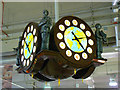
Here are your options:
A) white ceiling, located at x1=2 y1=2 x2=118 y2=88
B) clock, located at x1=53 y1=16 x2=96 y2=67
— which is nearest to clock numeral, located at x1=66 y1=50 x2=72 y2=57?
clock, located at x1=53 y1=16 x2=96 y2=67

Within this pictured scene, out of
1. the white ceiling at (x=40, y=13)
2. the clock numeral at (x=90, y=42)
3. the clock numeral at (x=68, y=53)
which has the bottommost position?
the clock numeral at (x=68, y=53)

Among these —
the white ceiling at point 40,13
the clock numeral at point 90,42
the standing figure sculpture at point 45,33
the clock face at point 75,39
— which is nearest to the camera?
the standing figure sculpture at point 45,33

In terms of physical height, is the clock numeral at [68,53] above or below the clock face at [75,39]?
below

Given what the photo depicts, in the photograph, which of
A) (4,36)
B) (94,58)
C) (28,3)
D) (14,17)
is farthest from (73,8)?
(94,58)

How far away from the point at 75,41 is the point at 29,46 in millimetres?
454

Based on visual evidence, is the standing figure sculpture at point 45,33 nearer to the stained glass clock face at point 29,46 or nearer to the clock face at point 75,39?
the stained glass clock face at point 29,46

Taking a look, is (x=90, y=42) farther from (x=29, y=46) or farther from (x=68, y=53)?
(x=29, y=46)

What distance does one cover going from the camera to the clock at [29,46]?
2021 mm

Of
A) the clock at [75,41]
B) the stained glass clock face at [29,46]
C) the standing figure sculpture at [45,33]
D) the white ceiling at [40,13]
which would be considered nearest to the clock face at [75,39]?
the clock at [75,41]

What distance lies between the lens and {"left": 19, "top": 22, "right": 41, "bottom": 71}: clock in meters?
2.02

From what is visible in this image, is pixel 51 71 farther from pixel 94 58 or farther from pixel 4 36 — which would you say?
pixel 4 36

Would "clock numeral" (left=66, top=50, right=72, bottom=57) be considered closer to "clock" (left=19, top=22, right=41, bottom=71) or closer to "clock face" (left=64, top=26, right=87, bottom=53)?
"clock face" (left=64, top=26, right=87, bottom=53)

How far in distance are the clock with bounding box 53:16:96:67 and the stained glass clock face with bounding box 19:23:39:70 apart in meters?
0.21

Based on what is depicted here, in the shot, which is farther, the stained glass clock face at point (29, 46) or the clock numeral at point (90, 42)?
the clock numeral at point (90, 42)
